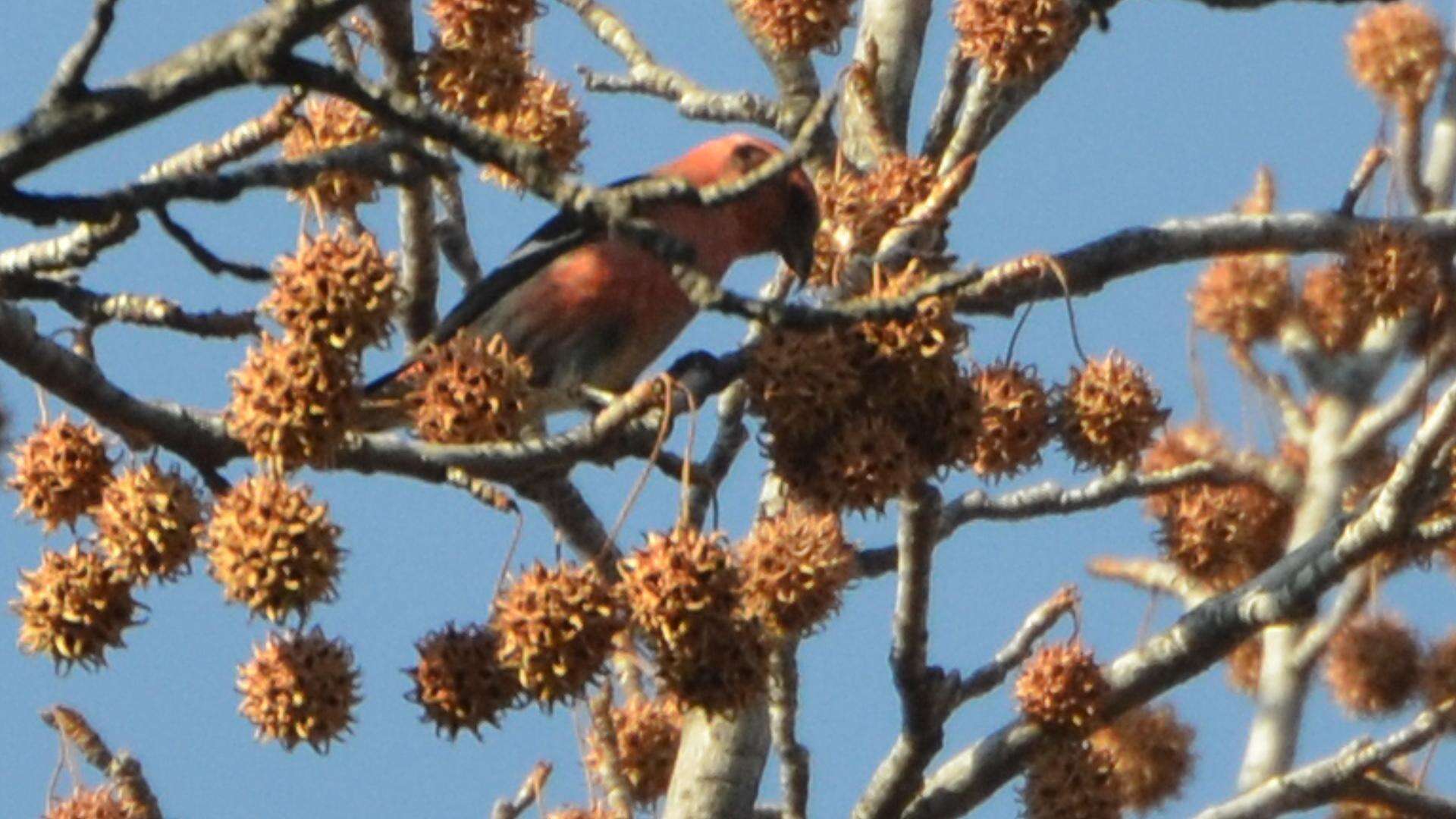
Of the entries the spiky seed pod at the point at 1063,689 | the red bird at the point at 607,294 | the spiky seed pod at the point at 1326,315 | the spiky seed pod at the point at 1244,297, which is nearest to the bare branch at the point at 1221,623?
the spiky seed pod at the point at 1063,689

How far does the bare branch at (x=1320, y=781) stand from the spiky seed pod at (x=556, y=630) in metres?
1.87

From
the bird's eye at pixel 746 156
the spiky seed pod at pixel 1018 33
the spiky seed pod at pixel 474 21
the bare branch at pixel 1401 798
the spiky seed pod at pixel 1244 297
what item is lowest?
the bare branch at pixel 1401 798

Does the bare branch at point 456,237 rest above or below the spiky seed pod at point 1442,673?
above

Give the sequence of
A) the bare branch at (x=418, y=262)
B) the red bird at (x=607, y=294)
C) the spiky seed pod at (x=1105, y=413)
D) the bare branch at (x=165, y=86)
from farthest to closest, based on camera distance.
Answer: the red bird at (x=607, y=294) < the bare branch at (x=418, y=262) < the spiky seed pod at (x=1105, y=413) < the bare branch at (x=165, y=86)

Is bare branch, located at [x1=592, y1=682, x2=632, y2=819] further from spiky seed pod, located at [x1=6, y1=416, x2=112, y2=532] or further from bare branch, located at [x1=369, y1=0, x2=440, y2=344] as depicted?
spiky seed pod, located at [x1=6, y1=416, x2=112, y2=532]

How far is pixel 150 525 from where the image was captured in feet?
10.1

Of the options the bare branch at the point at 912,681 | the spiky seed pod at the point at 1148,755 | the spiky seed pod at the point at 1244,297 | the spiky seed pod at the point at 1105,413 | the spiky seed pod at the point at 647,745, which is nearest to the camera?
the spiky seed pod at the point at 1105,413

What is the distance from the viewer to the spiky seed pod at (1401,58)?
645 centimetres

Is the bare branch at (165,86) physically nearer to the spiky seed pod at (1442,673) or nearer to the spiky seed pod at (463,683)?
the spiky seed pod at (463,683)

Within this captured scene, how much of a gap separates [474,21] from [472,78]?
0.09 m

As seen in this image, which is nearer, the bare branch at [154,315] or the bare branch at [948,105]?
the bare branch at [154,315]

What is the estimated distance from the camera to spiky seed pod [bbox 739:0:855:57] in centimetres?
429

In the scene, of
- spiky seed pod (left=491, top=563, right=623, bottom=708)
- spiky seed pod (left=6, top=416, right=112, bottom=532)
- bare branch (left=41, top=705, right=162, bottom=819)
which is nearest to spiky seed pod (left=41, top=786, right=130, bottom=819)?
bare branch (left=41, top=705, right=162, bottom=819)

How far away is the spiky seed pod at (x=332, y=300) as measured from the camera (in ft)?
9.71
